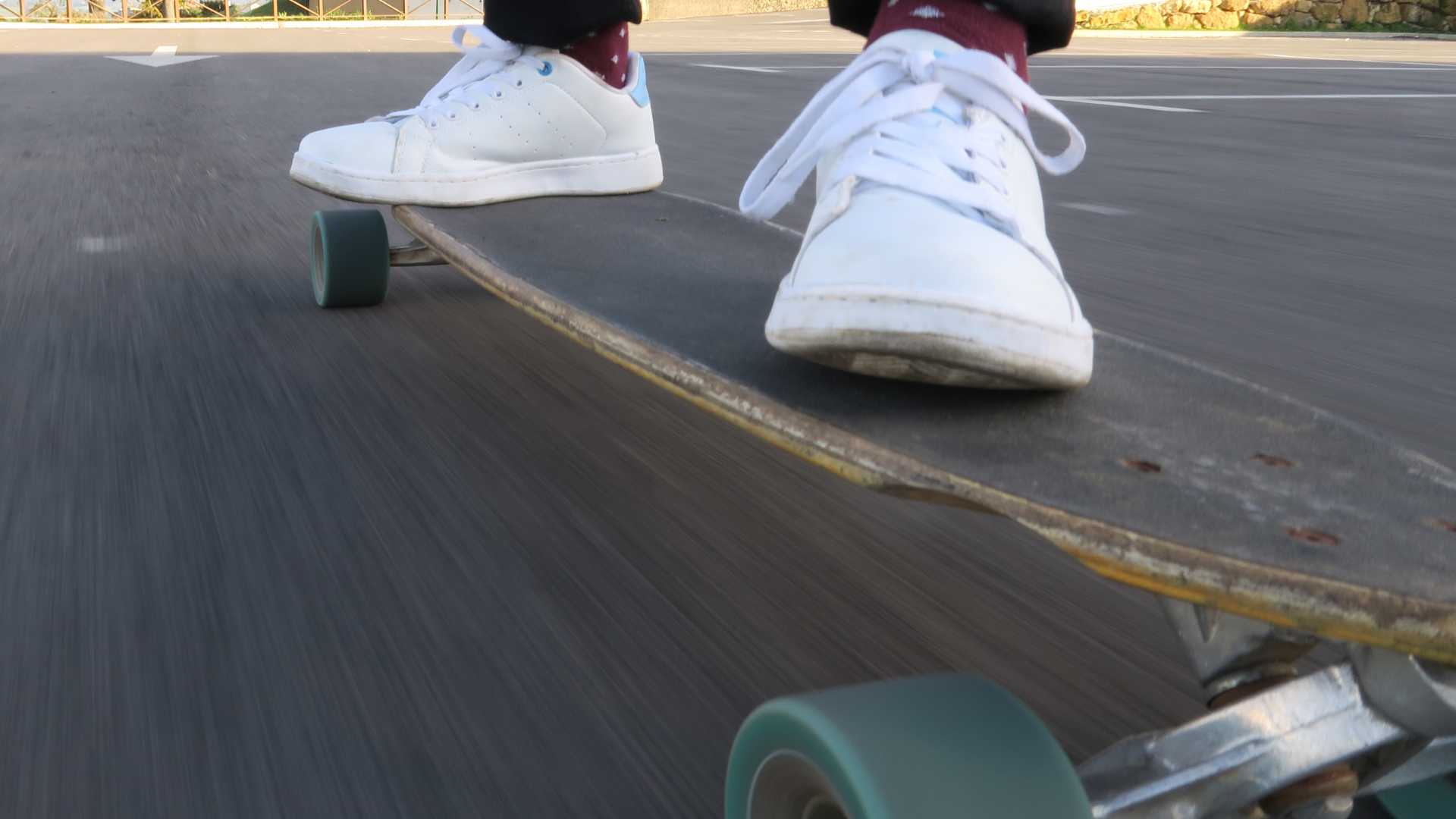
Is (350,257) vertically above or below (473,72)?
below

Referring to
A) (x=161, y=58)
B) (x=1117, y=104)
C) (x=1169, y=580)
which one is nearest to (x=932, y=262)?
(x=1169, y=580)

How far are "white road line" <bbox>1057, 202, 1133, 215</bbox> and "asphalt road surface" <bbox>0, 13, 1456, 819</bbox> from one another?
22 centimetres

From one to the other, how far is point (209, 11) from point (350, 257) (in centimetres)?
2329

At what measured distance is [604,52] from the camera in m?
1.90

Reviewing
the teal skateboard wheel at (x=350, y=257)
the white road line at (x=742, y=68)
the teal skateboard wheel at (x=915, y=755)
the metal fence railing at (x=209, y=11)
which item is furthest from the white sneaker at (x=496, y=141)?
the metal fence railing at (x=209, y=11)

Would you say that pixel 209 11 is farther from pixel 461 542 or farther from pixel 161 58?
pixel 461 542

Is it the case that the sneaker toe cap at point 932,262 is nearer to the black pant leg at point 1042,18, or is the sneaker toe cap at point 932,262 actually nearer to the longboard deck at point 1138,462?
the longboard deck at point 1138,462

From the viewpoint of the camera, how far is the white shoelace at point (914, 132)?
93 centimetres

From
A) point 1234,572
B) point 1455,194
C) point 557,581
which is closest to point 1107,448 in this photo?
point 1234,572

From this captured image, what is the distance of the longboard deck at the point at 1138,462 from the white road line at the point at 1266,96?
4944mm

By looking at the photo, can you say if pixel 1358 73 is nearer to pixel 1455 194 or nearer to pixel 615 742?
pixel 1455 194

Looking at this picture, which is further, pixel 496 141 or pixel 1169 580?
pixel 496 141

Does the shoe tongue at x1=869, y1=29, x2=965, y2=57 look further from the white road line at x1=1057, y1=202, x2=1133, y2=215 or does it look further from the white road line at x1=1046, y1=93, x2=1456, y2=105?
the white road line at x1=1046, y1=93, x2=1456, y2=105

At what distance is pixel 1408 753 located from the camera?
655 millimetres
